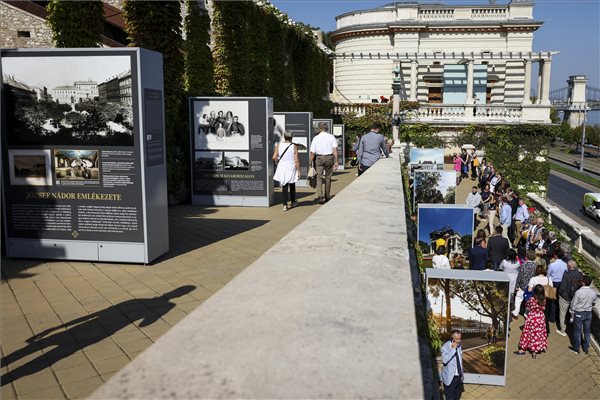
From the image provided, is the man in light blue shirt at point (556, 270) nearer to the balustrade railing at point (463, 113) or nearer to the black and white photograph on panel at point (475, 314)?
the black and white photograph on panel at point (475, 314)

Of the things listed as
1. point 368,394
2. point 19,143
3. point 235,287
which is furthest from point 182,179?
point 368,394

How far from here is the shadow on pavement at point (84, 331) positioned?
4647mm

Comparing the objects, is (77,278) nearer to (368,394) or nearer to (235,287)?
(235,287)

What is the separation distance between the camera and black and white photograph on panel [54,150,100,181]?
7781 mm

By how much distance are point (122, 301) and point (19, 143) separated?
125 inches

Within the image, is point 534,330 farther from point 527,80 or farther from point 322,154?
point 527,80

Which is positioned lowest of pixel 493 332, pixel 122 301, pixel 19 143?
pixel 493 332

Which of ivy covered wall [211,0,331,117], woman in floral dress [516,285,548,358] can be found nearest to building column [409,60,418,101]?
ivy covered wall [211,0,331,117]

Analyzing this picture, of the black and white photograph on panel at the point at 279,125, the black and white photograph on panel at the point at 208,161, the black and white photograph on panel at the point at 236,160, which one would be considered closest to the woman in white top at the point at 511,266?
the black and white photograph on panel at the point at 236,160

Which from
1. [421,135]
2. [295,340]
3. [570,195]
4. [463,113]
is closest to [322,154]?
[295,340]

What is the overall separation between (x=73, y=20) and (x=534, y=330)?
11510 mm

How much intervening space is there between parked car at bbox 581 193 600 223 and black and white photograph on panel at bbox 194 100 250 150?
39.0m

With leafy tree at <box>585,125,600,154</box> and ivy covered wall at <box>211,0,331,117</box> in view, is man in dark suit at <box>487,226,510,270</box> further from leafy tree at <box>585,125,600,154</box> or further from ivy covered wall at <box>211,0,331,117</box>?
leafy tree at <box>585,125,600,154</box>

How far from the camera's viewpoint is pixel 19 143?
790 cm
